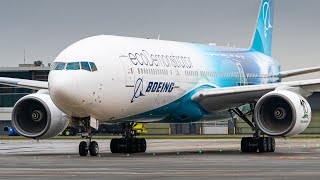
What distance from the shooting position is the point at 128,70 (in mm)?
33938

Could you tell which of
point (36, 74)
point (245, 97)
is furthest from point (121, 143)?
point (36, 74)

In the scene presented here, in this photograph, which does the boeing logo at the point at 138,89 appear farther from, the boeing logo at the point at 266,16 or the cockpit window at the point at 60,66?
the boeing logo at the point at 266,16

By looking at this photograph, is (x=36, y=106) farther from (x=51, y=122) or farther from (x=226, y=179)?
(x=226, y=179)

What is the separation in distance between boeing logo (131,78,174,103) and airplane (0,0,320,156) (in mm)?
39

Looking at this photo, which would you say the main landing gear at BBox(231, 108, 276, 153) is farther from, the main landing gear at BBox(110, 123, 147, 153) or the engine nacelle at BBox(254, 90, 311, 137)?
the main landing gear at BBox(110, 123, 147, 153)

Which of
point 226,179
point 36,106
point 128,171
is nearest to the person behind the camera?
point 226,179

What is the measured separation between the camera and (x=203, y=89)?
39.2 metres

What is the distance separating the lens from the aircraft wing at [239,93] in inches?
1393

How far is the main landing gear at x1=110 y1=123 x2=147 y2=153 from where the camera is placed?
37.1 metres

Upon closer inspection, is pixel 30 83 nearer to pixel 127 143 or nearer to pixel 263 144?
pixel 127 143

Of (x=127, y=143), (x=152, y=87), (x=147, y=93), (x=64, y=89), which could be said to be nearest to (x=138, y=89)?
(x=147, y=93)

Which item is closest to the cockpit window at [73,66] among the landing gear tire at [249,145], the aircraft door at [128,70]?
the aircraft door at [128,70]

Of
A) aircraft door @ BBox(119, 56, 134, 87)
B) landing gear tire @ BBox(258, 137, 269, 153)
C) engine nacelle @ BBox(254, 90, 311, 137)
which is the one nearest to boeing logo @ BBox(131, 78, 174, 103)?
aircraft door @ BBox(119, 56, 134, 87)

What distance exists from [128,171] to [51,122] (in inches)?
530
